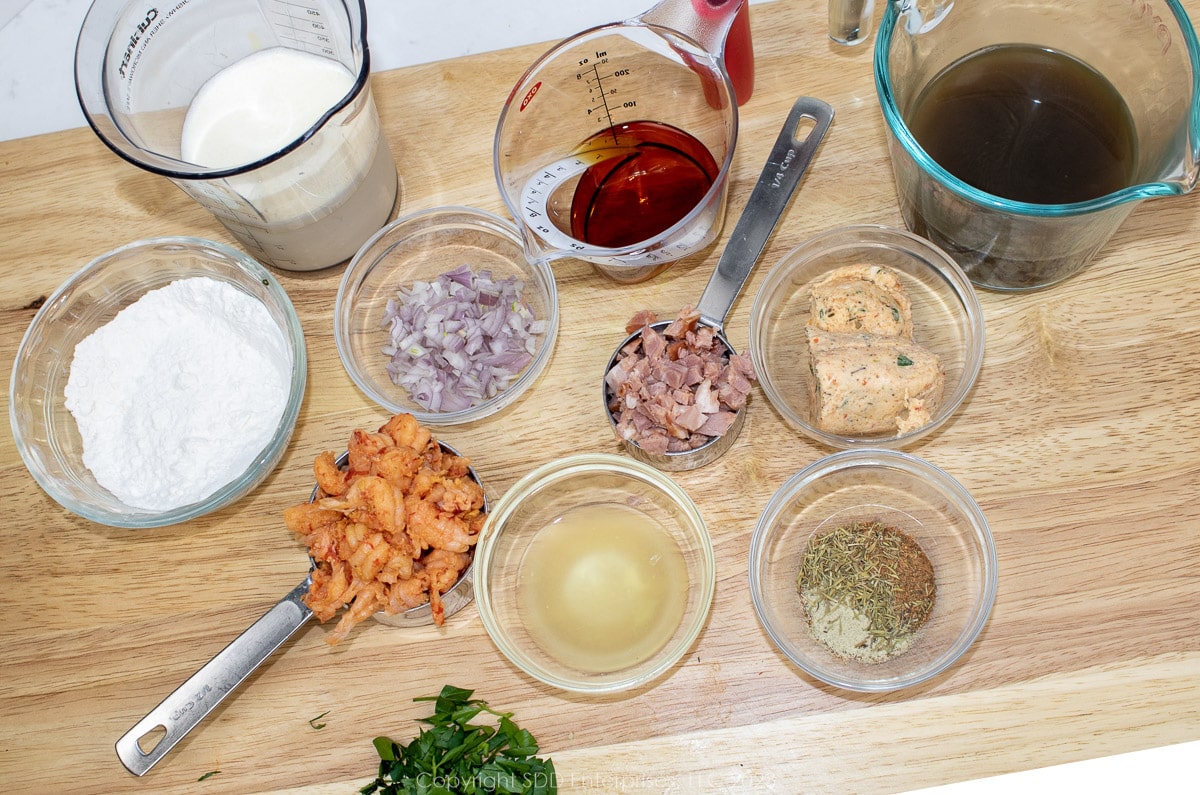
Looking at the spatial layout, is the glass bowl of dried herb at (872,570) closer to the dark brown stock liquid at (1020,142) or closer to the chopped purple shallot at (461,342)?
the dark brown stock liquid at (1020,142)

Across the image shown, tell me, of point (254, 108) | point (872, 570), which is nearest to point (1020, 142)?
point (872, 570)

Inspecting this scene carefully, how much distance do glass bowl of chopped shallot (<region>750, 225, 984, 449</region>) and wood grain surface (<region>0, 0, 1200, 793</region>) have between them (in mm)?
58

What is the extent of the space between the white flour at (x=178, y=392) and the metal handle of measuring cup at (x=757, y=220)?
0.85 m

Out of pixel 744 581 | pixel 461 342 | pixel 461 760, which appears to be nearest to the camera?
pixel 461 760

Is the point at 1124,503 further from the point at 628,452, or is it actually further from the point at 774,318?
the point at 628,452

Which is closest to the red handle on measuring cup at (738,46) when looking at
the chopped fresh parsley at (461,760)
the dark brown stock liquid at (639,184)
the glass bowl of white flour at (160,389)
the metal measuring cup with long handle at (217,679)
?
the dark brown stock liquid at (639,184)

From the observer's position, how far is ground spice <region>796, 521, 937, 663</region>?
1774 millimetres

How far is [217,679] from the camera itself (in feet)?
5.72

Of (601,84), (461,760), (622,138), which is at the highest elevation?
(601,84)

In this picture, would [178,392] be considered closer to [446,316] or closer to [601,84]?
[446,316]

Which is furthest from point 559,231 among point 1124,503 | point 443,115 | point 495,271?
point 1124,503

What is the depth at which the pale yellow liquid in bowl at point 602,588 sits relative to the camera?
1830mm

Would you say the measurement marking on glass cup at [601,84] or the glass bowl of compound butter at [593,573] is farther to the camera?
the measurement marking on glass cup at [601,84]

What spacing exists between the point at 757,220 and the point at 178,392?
3.86ft
